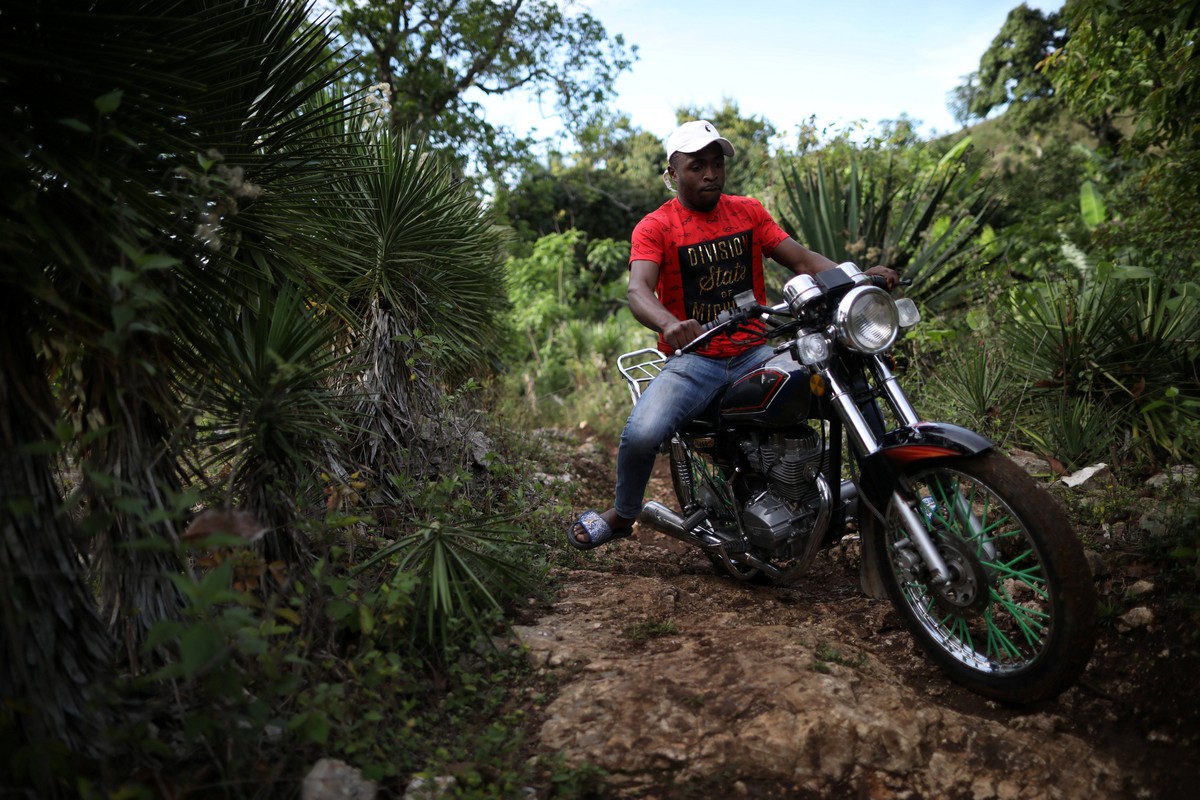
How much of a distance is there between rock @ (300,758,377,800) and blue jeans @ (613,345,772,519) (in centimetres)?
193

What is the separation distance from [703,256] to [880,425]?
1246 millimetres

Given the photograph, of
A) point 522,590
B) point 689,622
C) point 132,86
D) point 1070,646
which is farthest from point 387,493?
point 1070,646

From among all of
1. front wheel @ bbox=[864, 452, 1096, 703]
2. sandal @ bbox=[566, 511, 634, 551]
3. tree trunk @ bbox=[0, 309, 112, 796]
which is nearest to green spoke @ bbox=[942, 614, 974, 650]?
front wheel @ bbox=[864, 452, 1096, 703]

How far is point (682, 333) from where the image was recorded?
10.8ft

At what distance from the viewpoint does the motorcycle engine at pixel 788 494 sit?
364 cm

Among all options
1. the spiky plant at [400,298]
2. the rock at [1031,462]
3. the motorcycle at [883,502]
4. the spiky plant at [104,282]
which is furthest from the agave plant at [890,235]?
the spiky plant at [104,282]

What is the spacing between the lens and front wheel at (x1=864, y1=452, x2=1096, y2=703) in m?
2.54

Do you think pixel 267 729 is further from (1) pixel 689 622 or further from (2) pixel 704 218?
(2) pixel 704 218

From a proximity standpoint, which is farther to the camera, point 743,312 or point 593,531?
point 593,531

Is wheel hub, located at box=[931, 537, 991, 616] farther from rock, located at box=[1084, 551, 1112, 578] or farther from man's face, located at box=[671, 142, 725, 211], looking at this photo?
man's face, located at box=[671, 142, 725, 211]

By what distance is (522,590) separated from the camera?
362 cm

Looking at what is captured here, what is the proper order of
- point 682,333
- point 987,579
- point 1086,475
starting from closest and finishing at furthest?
point 987,579
point 682,333
point 1086,475

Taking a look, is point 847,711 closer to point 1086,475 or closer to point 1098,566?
point 1098,566

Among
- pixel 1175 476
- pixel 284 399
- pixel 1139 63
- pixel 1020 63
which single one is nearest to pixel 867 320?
pixel 284 399
